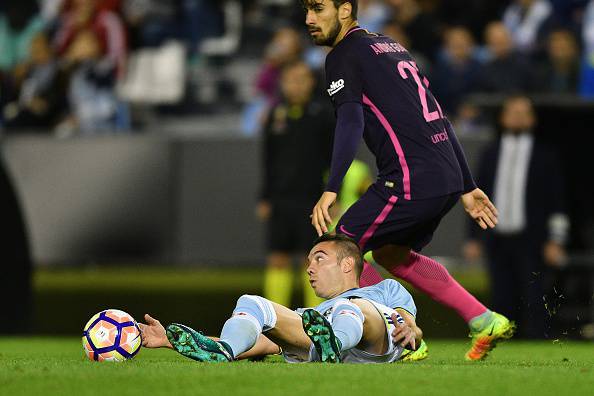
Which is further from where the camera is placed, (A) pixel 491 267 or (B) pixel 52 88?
(B) pixel 52 88

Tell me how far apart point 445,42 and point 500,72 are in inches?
52.7

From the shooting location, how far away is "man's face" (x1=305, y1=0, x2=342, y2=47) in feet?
22.6

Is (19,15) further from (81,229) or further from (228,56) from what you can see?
(81,229)

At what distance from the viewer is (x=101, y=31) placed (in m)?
15.5

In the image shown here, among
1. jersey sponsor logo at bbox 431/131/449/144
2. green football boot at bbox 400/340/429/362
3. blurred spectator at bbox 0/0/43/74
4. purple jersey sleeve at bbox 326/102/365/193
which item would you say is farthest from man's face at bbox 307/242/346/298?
blurred spectator at bbox 0/0/43/74

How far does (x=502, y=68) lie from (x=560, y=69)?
0.67 meters

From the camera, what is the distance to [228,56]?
52.5ft

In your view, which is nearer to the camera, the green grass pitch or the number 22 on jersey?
the green grass pitch

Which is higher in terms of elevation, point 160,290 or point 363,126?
point 363,126

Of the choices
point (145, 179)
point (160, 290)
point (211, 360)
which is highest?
point (211, 360)

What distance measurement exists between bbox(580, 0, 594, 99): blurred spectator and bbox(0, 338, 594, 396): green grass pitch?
21.5ft

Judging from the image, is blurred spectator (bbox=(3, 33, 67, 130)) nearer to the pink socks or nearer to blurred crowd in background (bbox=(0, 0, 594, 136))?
blurred crowd in background (bbox=(0, 0, 594, 136))

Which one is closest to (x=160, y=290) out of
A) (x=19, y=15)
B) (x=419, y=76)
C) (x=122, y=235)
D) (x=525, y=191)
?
(x=122, y=235)

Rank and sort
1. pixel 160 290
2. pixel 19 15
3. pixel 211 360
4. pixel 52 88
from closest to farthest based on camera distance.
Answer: pixel 211 360
pixel 160 290
pixel 52 88
pixel 19 15
